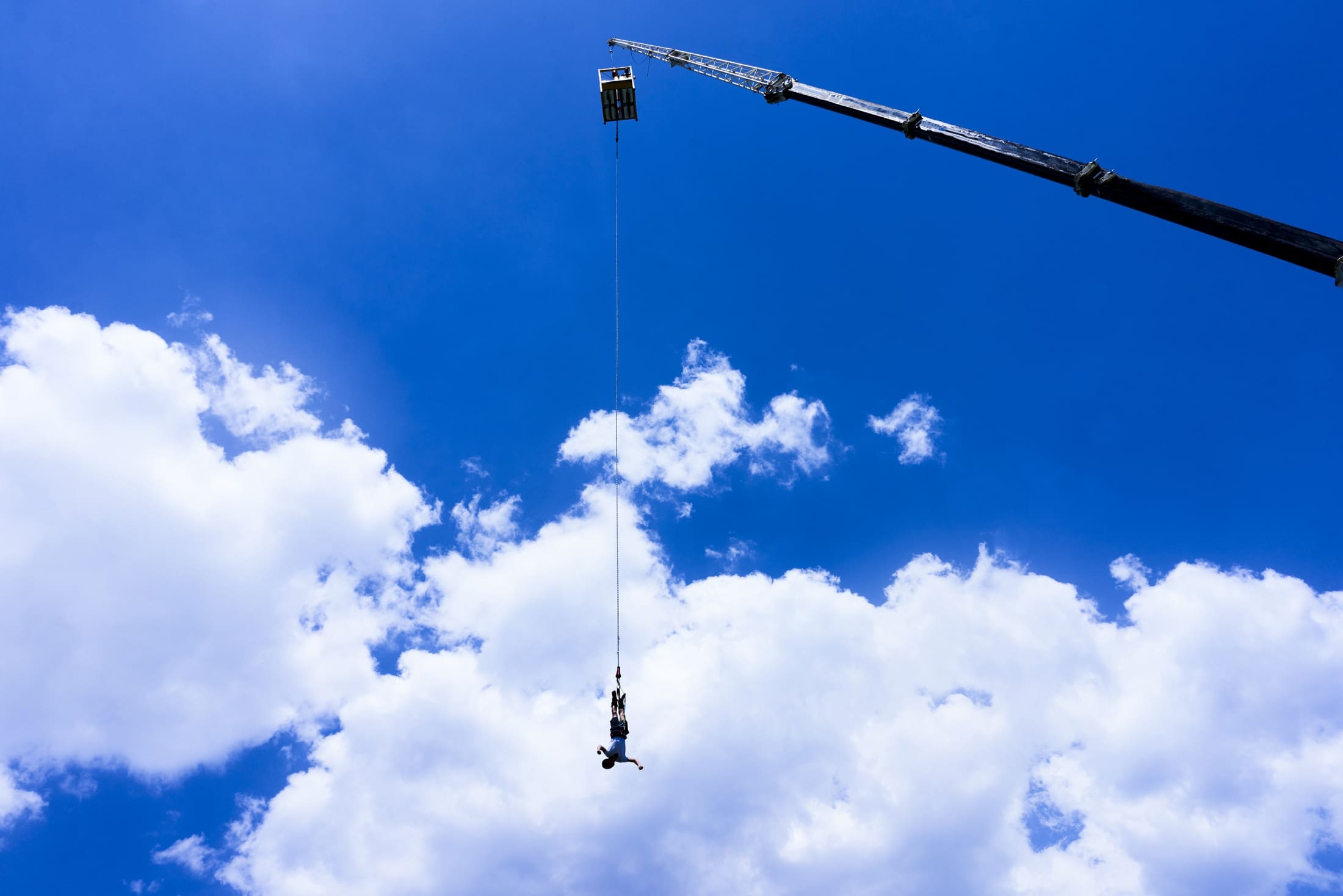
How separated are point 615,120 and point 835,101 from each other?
1661 centimetres

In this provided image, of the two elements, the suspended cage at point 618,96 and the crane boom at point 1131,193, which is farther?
the suspended cage at point 618,96

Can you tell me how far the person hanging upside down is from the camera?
31.2 m

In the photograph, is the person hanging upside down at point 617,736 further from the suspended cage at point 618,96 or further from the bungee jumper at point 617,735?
the suspended cage at point 618,96

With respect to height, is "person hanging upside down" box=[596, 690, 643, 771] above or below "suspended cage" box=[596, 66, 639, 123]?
below

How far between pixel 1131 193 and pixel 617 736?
28.8 metres

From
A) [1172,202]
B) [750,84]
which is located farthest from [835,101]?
[1172,202]

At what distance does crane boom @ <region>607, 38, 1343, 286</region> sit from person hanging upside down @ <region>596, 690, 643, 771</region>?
27544 mm

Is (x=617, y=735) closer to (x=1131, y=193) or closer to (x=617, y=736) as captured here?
(x=617, y=736)

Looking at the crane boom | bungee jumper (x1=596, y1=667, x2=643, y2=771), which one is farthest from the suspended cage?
bungee jumper (x1=596, y1=667, x2=643, y2=771)

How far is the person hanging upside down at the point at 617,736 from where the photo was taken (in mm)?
31156

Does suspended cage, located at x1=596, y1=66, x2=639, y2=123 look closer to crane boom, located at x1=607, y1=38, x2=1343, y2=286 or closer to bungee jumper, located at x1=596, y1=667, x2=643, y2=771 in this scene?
crane boom, located at x1=607, y1=38, x2=1343, y2=286

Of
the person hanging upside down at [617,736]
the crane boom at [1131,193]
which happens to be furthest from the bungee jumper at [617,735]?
the crane boom at [1131,193]

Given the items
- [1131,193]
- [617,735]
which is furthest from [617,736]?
[1131,193]

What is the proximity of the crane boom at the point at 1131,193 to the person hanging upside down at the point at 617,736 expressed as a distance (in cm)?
2754
